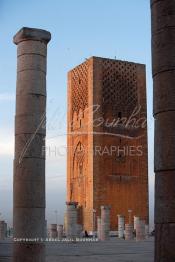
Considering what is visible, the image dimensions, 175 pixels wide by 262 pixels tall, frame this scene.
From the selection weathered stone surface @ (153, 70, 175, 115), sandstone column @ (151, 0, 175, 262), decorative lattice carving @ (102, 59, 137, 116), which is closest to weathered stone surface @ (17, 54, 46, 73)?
sandstone column @ (151, 0, 175, 262)

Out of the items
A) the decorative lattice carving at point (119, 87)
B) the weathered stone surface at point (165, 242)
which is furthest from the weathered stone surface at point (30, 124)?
the decorative lattice carving at point (119, 87)

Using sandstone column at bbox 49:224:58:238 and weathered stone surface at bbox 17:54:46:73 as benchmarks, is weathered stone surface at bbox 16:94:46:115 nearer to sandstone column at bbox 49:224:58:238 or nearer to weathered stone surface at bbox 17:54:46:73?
weathered stone surface at bbox 17:54:46:73

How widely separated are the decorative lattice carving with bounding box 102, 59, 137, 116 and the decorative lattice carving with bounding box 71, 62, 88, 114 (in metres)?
1.37

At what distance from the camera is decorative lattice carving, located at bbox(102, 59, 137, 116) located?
31.1 meters

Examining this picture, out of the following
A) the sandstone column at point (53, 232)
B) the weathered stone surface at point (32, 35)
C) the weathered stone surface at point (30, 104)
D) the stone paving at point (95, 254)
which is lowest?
the sandstone column at point (53, 232)

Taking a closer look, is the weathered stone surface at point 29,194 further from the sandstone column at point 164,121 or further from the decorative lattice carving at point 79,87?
the decorative lattice carving at point 79,87

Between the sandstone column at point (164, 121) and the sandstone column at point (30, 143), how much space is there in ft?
9.65

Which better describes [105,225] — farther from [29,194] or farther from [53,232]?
[29,194]

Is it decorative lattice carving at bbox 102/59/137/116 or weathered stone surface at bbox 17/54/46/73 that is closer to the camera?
weathered stone surface at bbox 17/54/46/73

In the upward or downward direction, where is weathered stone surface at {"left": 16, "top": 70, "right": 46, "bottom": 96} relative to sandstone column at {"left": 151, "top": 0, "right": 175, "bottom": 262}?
upward

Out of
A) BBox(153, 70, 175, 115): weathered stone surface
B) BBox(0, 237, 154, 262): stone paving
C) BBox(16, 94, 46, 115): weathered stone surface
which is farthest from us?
BBox(0, 237, 154, 262): stone paving

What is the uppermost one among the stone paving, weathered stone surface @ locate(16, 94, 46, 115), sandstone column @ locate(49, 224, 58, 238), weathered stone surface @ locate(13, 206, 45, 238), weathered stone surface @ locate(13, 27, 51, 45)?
weathered stone surface @ locate(13, 27, 51, 45)

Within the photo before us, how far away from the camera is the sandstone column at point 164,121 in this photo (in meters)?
4.71

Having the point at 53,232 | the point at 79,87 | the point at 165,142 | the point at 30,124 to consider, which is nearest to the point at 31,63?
the point at 30,124
